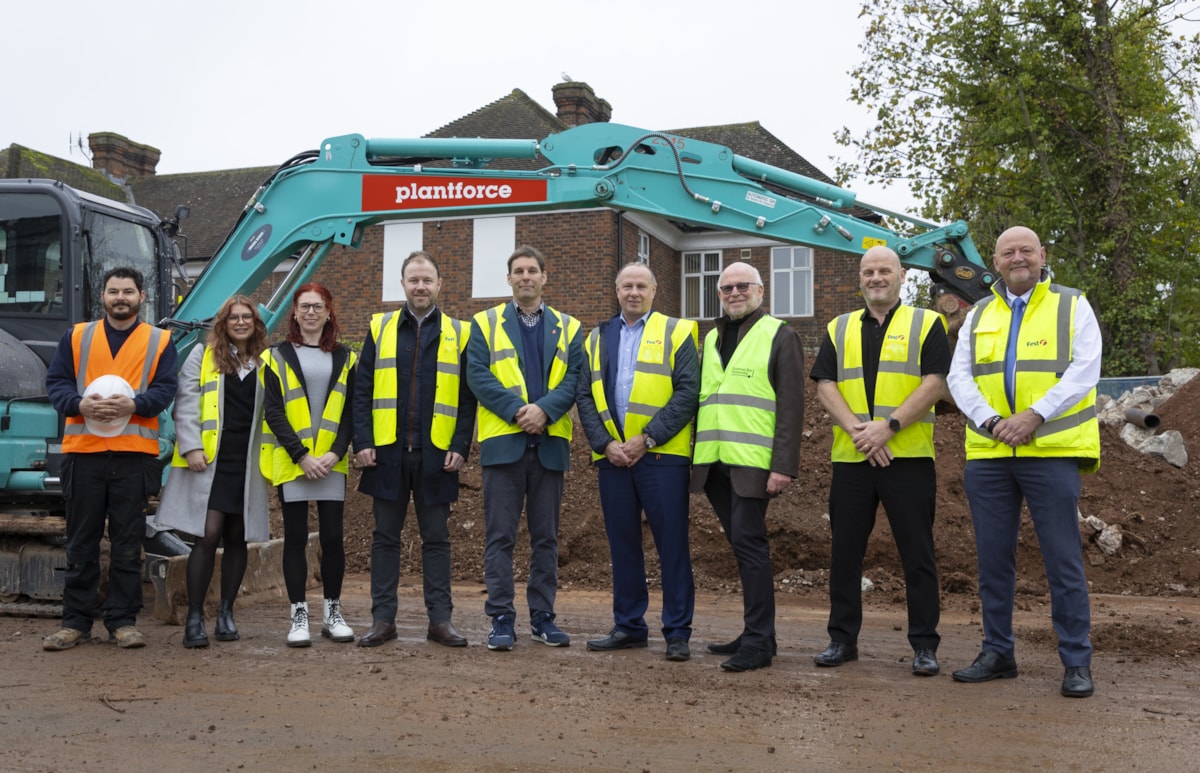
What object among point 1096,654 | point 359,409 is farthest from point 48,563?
point 1096,654

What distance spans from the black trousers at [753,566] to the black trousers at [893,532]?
35cm

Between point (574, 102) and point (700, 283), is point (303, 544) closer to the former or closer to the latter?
point (700, 283)

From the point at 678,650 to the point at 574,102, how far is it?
2370 centimetres

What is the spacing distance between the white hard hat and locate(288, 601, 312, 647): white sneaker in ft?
4.80

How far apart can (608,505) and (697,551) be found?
13.6 feet

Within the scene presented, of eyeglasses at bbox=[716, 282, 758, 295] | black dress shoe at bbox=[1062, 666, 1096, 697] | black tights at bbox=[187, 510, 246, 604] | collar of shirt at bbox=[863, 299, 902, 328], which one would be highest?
eyeglasses at bbox=[716, 282, 758, 295]

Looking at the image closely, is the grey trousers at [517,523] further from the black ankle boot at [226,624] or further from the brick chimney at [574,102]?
the brick chimney at [574,102]

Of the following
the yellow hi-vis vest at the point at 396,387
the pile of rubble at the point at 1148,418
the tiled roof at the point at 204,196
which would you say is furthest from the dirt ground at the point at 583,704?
the tiled roof at the point at 204,196

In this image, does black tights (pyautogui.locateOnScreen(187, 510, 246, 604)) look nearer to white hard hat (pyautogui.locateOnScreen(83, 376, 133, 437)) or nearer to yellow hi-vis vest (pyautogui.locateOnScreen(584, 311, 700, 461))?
white hard hat (pyautogui.locateOnScreen(83, 376, 133, 437))

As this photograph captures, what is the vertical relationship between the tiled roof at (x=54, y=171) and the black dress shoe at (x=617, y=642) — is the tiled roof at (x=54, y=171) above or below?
above

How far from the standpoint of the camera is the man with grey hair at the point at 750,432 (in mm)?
5906

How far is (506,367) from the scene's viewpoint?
6.45 metres

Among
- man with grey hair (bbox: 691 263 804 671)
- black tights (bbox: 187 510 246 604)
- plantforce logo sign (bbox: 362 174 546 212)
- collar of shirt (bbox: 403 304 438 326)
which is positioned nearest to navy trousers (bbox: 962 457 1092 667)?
man with grey hair (bbox: 691 263 804 671)

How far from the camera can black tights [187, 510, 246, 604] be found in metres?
6.51
